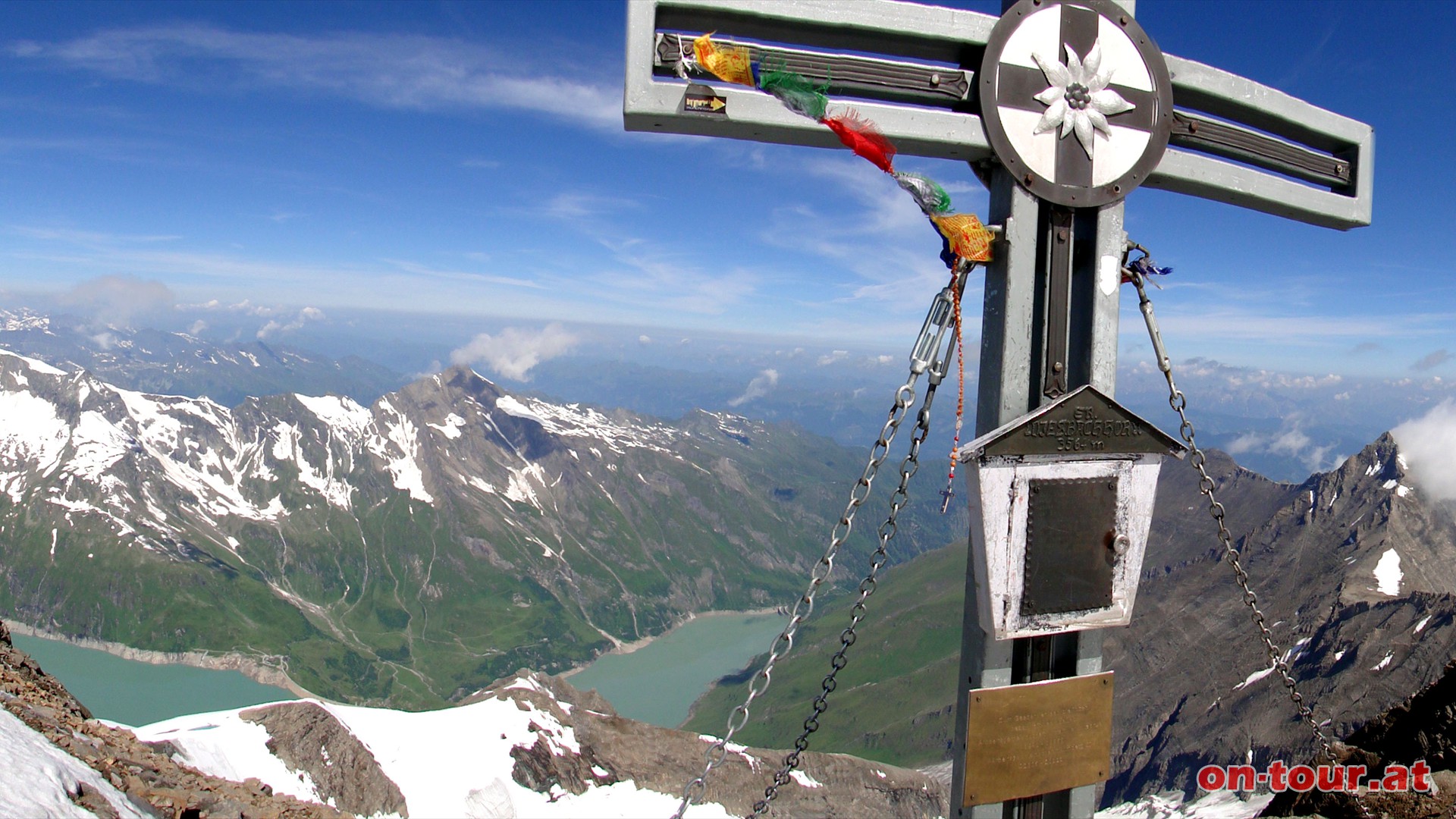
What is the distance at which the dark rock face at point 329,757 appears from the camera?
5250cm

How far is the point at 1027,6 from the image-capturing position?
434cm

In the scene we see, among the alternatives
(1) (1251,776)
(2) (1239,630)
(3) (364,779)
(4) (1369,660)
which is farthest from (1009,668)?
(2) (1239,630)

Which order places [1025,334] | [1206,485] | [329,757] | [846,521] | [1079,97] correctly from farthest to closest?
1. [329,757]
2. [1206,485]
3. [1025,334]
4. [1079,97]
5. [846,521]

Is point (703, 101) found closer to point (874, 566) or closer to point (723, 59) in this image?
point (723, 59)

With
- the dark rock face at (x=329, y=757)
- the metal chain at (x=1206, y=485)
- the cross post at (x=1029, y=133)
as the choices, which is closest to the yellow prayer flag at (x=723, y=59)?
the cross post at (x=1029, y=133)

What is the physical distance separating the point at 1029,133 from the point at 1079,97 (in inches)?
16.0

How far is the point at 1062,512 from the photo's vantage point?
4703 mm

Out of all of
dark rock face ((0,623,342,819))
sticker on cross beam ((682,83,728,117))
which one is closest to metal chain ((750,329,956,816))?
sticker on cross beam ((682,83,728,117))

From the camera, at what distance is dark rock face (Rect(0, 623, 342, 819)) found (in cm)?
721

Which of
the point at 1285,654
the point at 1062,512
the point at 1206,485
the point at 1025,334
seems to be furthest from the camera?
the point at 1285,654

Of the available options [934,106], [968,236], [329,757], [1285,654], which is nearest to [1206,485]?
[968,236]

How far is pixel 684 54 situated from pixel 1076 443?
10.7 feet

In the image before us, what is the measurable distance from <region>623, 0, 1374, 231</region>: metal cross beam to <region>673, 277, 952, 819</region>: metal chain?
1.10 metres

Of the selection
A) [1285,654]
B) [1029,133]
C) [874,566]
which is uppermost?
[1029,133]
